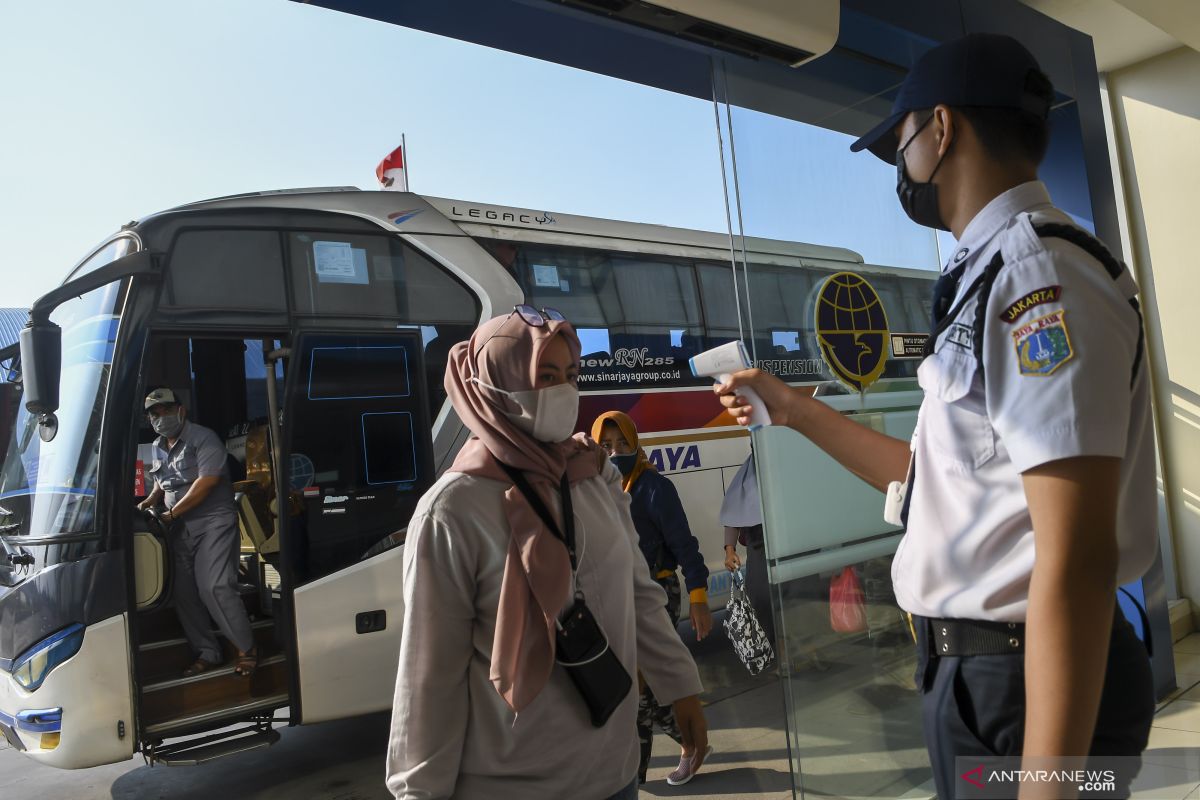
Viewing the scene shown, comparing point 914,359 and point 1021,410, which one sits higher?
point 914,359

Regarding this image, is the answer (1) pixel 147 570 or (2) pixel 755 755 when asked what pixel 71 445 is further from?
(2) pixel 755 755

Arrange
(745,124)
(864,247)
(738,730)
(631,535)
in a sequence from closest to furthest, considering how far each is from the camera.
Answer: (631,535), (745,124), (864,247), (738,730)

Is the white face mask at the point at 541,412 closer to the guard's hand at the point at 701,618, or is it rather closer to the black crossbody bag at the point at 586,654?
the black crossbody bag at the point at 586,654

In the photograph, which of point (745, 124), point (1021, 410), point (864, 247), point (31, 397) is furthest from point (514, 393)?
point (31, 397)

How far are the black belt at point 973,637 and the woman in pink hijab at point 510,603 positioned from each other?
0.82m

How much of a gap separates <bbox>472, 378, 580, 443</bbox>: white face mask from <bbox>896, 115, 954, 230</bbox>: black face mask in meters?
0.95

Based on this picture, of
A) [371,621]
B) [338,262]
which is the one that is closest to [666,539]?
[371,621]

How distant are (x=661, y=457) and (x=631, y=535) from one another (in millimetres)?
5418

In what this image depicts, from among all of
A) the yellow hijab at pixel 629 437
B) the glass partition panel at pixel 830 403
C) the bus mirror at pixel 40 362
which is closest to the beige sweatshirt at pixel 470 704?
the glass partition panel at pixel 830 403

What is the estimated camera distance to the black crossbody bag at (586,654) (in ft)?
6.49

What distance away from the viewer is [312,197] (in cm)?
632

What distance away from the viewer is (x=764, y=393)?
1.87 m

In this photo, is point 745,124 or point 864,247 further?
point 864,247

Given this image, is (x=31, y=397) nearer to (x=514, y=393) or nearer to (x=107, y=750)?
(x=107, y=750)
